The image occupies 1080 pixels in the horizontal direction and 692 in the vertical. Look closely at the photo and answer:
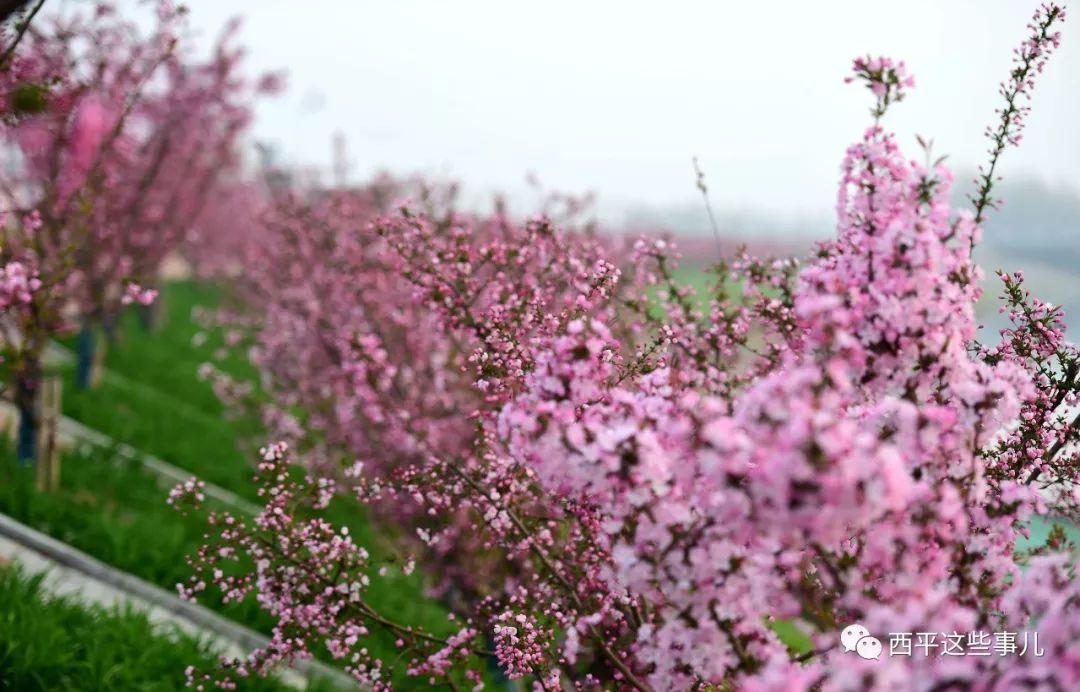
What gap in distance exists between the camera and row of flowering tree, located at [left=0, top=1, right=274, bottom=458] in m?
5.50

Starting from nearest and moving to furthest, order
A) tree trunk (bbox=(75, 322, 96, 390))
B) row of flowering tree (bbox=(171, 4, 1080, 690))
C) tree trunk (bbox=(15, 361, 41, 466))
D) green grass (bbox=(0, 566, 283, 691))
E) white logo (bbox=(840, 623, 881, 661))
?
row of flowering tree (bbox=(171, 4, 1080, 690)), white logo (bbox=(840, 623, 881, 661)), green grass (bbox=(0, 566, 283, 691)), tree trunk (bbox=(15, 361, 41, 466)), tree trunk (bbox=(75, 322, 96, 390))

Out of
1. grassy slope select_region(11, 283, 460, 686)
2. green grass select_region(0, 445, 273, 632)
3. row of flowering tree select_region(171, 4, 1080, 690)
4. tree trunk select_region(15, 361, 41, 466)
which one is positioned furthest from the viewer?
tree trunk select_region(15, 361, 41, 466)

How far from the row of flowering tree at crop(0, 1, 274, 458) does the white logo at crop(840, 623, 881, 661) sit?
4318 millimetres

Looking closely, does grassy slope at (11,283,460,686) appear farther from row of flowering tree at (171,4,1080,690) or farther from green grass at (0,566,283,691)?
row of flowering tree at (171,4,1080,690)

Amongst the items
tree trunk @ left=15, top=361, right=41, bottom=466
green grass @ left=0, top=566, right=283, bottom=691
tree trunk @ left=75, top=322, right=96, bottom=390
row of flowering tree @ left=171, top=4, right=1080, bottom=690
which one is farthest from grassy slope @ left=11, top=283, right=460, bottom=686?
row of flowering tree @ left=171, top=4, right=1080, bottom=690

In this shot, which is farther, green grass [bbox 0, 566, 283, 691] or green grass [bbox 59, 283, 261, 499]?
green grass [bbox 59, 283, 261, 499]

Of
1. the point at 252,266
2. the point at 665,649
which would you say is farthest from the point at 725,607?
the point at 252,266

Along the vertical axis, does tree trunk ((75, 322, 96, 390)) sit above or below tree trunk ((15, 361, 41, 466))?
below

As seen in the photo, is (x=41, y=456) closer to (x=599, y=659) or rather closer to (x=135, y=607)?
(x=135, y=607)

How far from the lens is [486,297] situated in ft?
16.5

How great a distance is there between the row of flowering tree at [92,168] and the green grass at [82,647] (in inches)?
64.7

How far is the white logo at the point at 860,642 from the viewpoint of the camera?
220cm

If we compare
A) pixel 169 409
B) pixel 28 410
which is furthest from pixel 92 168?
pixel 169 409

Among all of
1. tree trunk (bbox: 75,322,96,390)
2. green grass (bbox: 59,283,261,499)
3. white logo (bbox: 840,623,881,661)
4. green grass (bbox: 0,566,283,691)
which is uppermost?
white logo (bbox: 840,623,881,661)
